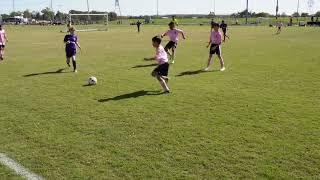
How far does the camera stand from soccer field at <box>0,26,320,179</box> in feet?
19.3

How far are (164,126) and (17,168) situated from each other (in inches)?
113

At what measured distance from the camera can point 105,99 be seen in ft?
34.2

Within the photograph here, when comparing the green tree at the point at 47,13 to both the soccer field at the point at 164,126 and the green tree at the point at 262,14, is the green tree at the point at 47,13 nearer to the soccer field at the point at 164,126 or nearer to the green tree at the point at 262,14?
the green tree at the point at 262,14

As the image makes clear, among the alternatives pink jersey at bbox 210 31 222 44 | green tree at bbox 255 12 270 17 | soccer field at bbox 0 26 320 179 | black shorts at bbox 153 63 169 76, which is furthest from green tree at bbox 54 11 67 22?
black shorts at bbox 153 63 169 76

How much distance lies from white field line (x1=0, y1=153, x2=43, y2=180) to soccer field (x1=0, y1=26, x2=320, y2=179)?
9 cm

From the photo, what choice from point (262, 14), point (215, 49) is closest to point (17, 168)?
point (215, 49)

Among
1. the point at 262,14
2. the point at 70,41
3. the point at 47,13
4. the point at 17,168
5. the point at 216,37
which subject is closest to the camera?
the point at 17,168

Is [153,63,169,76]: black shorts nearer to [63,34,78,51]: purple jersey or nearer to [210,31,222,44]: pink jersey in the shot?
[210,31,222,44]: pink jersey

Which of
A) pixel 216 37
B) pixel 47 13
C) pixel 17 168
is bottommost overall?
pixel 17 168

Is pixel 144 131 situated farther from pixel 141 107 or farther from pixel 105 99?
pixel 105 99

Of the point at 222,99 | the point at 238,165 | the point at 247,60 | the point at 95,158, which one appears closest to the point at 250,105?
the point at 222,99

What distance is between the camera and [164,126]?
785 cm

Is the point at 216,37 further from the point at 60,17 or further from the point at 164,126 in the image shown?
the point at 60,17

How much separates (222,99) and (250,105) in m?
0.88
